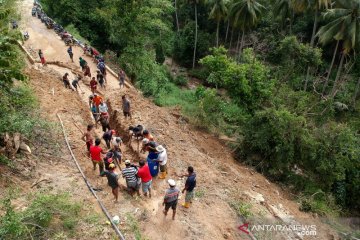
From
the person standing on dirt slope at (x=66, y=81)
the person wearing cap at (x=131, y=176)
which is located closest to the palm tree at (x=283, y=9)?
the person standing on dirt slope at (x=66, y=81)

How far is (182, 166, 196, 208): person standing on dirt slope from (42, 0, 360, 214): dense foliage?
20.7 ft

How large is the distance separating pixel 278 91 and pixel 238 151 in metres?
4.81

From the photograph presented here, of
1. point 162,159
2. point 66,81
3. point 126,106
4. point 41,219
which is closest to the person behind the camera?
point 41,219

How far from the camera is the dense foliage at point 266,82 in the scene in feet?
54.9

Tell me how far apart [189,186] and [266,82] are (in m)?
12.3

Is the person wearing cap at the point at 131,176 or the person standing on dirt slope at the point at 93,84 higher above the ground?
the person standing on dirt slope at the point at 93,84

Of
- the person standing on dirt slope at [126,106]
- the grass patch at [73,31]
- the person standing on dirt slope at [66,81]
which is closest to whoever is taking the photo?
the person standing on dirt slope at [126,106]

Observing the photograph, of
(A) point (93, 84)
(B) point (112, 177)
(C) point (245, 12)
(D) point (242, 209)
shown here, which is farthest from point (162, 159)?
(C) point (245, 12)

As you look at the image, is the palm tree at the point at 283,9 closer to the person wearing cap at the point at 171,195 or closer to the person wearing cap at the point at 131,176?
the person wearing cap at the point at 131,176

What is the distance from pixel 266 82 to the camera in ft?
67.6

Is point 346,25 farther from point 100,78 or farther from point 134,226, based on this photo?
point 134,226

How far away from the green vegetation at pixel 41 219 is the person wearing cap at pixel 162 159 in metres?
3.12

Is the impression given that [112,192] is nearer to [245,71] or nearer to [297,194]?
[297,194]

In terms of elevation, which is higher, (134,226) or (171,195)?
(171,195)
